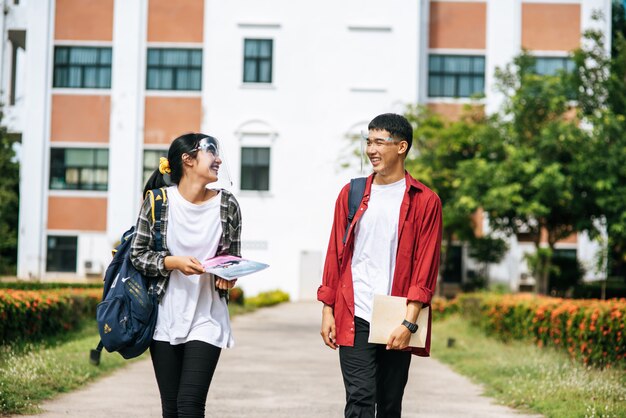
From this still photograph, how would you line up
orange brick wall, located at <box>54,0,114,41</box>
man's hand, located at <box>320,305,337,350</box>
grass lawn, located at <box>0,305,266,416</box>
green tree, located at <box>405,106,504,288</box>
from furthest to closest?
1. orange brick wall, located at <box>54,0,114,41</box>
2. green tree, located at <box>405,106,504,288</box>
3. grass lawn, located at <box>0,305,266,416</box>
4. man's hand, located at <box>320,305,337,350</box>

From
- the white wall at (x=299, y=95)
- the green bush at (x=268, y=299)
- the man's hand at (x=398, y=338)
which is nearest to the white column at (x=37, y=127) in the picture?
the white wall at (x=299, y=95)

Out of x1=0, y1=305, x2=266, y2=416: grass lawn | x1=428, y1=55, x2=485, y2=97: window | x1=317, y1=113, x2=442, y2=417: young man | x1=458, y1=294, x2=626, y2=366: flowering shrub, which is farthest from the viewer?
x1=428, y1=55, x2=485, y2=97: window

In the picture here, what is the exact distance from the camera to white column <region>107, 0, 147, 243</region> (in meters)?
36.8

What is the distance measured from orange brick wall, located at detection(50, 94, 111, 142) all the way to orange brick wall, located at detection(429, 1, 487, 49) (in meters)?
12.1

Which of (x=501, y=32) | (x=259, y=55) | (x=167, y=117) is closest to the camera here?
(x=501, y=32)

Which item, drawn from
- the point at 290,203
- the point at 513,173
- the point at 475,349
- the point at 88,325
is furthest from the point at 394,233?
the point at 290,203

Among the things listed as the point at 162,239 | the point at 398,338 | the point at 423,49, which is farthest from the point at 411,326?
the point at 423,49

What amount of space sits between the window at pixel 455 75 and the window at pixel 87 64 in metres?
11.7

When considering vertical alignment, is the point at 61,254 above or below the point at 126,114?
below

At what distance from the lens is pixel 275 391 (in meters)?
10.4

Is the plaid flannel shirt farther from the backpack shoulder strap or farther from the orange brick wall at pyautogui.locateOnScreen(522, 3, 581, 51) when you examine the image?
the orange brick wall at pyautogui.locateOnScreen(522, 3, 581, 51)

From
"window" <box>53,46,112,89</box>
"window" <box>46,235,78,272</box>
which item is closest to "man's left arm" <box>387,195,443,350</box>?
"window" <box>46,235,78,272</box>

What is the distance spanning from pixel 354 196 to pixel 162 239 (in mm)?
1012

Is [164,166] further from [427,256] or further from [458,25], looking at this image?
[458,25]
